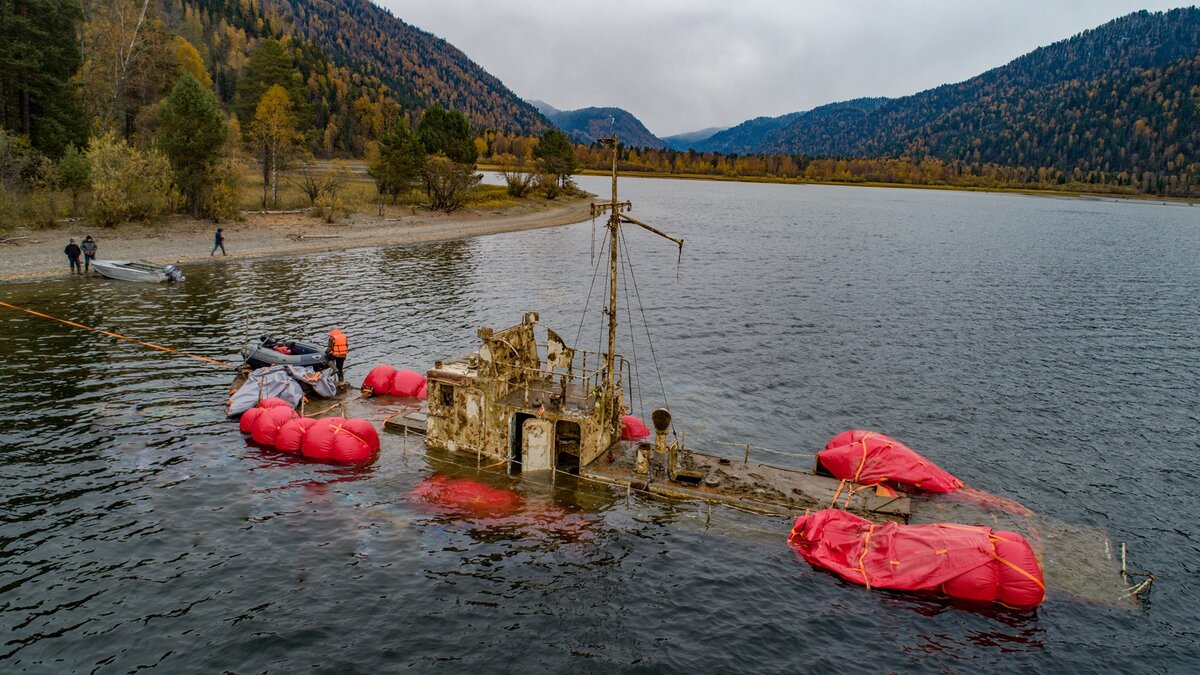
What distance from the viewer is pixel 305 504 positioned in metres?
23.2

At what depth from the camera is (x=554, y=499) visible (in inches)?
956

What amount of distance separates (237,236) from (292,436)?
167ft

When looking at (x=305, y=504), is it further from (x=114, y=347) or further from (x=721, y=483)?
(x=114, y=347)

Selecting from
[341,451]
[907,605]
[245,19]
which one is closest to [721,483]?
[907,605]

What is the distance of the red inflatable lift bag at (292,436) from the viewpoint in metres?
26.5

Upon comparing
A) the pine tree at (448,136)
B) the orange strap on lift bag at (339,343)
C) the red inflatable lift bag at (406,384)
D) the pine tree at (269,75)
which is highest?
the pine tree at (269,75)

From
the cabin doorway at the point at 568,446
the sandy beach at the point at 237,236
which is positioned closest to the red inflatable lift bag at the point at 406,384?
the cabin doorway at the point at 568,446

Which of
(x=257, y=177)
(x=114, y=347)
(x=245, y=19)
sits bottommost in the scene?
(x=114, y=347)

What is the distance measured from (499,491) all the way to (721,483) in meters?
7.85

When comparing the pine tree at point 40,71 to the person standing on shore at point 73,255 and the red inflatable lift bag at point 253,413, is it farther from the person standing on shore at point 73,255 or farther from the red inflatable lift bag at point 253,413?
the red inflatable lift bag at point 253,413

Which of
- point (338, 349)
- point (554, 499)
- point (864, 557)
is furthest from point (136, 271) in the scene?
point (864, 557)

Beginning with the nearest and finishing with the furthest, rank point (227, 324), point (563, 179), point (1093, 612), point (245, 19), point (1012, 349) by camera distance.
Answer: point (1093, 612) → point (227, 324) → point (1012, 349) → point (563, 179) → point (245, 19)

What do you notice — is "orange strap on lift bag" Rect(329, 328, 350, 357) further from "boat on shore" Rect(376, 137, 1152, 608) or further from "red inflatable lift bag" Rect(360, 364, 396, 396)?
"boat on shore" Rect(376, 137, 1152, 608)

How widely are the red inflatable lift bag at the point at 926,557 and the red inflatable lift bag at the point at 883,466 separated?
3490mm
